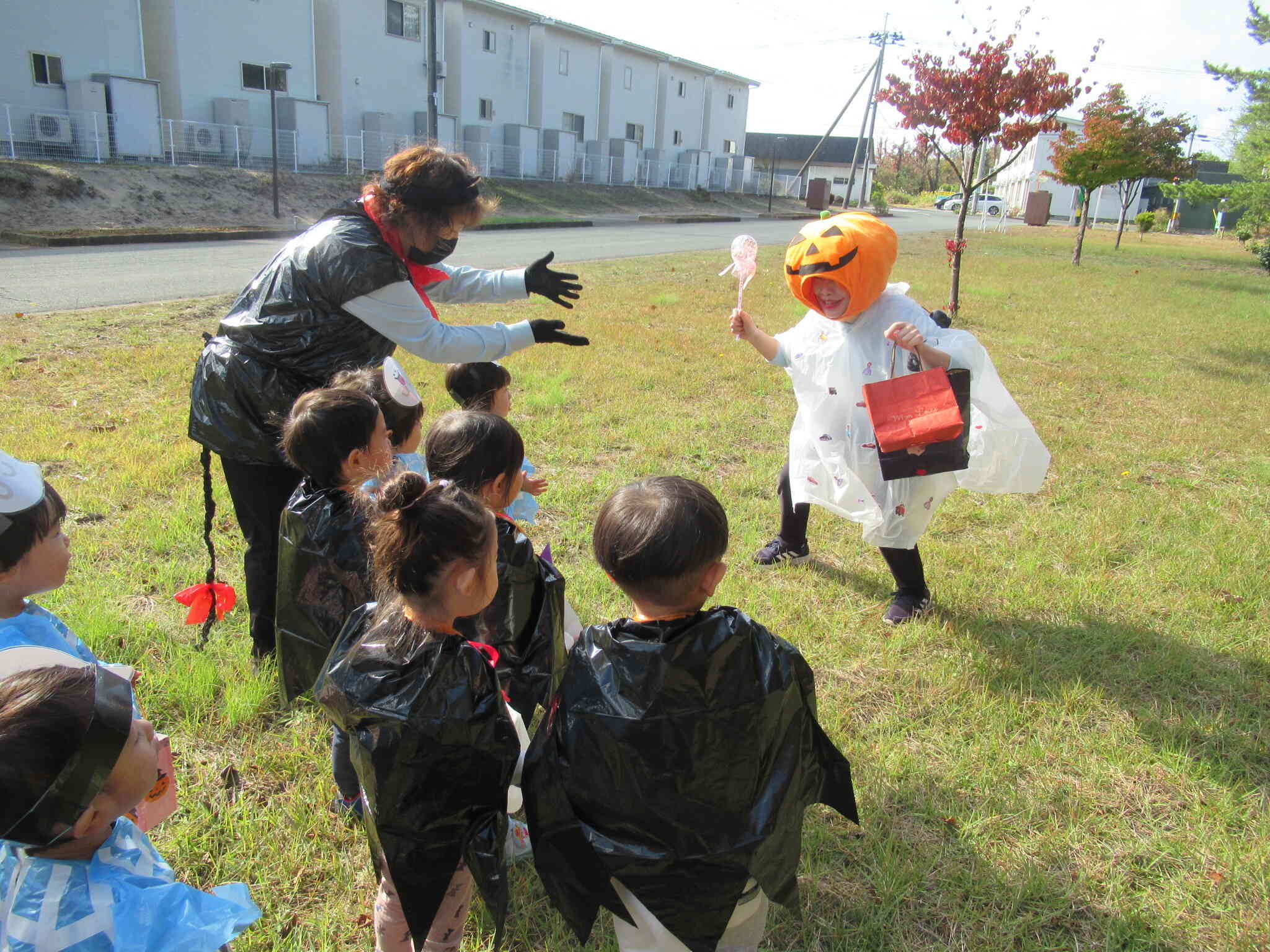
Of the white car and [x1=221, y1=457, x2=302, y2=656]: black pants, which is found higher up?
the white car

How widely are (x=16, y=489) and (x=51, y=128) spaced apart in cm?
2454

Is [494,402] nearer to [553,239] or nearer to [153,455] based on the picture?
[153,455]

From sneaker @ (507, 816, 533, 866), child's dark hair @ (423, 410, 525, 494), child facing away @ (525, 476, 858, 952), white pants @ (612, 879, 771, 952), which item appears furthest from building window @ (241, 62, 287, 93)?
white pants @ (612, 879, 771, 952)

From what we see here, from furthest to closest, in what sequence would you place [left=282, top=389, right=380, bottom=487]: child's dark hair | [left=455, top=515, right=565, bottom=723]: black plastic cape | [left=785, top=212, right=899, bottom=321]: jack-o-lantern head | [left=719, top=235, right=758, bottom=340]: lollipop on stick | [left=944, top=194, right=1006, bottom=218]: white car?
[left=944, top=194, right=1006, bottom=218]: white car
[left=719, top=235, right=758, bottom=340]: lollipop on stick
[left=785, top=212, right=899, bottom=321]: jack-o-lantern head
[left=282, top=389, right=380, bottom=487]: child's dark hair
[left=455, top=515, right=565, bottom=723]: black plastic cape

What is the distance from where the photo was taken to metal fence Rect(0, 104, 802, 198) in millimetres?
20281

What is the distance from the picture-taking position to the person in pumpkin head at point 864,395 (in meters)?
3.05

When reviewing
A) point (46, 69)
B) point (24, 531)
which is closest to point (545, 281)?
point (24, 531)

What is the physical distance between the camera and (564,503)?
174 inches

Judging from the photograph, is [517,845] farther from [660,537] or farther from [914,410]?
[914,410]

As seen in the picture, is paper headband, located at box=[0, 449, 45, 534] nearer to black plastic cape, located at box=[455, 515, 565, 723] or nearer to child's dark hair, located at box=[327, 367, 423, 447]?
child's dark hair, located at box=[327, 367, 423, 447]

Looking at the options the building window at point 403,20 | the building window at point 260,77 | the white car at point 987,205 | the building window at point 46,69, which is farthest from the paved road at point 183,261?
the white car at point 987,205

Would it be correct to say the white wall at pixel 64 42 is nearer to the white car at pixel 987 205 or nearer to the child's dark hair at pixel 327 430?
the child's dark hair at pixel 327 430

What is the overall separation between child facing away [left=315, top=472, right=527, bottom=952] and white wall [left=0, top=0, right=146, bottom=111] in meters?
25.7

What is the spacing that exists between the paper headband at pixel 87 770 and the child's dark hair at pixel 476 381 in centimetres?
198
